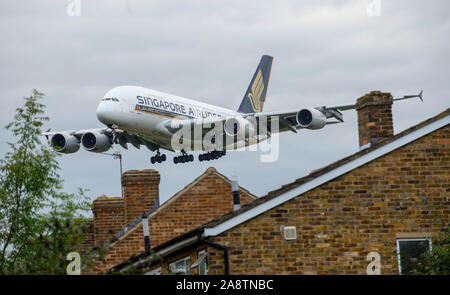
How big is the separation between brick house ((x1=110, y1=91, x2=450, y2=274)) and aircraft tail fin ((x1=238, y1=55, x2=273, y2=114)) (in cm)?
4192

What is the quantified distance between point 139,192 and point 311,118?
19.6m

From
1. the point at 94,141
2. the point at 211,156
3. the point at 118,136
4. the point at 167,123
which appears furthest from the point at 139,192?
the point at 211,156

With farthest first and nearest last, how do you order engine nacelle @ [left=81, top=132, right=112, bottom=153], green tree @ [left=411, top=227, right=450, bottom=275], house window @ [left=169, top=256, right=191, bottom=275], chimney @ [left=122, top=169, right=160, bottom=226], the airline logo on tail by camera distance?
1. the airline logo on tail
2. engine nacelle @ [left=81, top=132, right=112, bottom=153]
3. chimney @ [left=122, top=169, right=160, bottom=226]
4. house window @ [left=169, top=256, right=191, bottom=275]
5. green tree @ [left=411, top=227, right=450, bottom=275]

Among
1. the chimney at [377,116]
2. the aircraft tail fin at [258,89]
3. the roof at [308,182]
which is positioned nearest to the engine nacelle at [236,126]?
the aircraft tail fin at [258,89]

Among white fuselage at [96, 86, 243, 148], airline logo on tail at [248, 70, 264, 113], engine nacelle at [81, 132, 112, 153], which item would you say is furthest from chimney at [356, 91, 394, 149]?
airline logo on tail at [248, 70, 264, 113]

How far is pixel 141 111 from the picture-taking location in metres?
40.2

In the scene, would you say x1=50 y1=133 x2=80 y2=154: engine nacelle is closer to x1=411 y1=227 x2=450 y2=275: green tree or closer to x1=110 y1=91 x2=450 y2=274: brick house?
x1=110 y1=91 x2=450 y2=274: brick house

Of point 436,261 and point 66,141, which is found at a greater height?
point 66,141

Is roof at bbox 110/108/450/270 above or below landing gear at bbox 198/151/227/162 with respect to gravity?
below

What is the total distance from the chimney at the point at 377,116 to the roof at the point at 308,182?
56.8 inches

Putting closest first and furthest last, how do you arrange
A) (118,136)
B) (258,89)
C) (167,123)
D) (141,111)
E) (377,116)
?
(377,116) → (141,111) → (167,123) → (118,136) → (258,89)

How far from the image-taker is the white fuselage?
3941cm

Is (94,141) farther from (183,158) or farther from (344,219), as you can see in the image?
(344,219)
